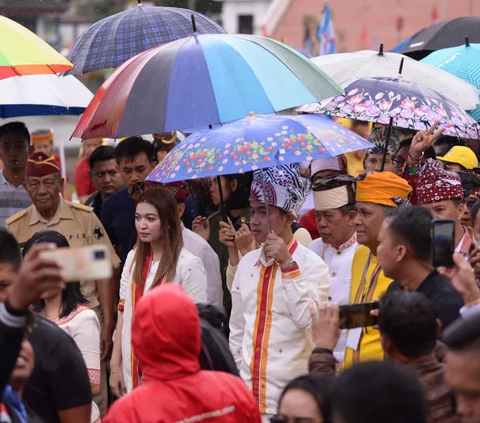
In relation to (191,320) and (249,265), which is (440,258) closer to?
(191,320)

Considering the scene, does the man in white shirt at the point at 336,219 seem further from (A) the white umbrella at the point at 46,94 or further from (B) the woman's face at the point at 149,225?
(A) the white umbrella at the point at 46,94

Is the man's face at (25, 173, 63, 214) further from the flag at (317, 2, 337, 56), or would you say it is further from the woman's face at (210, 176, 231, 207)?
the flag at (317, 2, 337, 56)

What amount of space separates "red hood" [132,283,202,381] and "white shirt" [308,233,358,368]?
228 cm

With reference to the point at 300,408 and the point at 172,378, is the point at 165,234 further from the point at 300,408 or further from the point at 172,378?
the point at 300,408

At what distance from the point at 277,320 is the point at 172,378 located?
1.93 meters

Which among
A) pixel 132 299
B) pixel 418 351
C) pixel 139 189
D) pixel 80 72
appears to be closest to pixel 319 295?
pixel 132 299

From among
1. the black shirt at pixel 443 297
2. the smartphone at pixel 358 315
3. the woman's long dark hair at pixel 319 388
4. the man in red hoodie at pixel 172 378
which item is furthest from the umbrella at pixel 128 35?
the woman's long dark hair at pixel 319 388

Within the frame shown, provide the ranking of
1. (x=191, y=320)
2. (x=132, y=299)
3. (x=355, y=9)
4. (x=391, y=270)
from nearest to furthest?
(x=191, y=320) → (x=391, y=270) → (x=132, y=299) → (x=355, y=9)

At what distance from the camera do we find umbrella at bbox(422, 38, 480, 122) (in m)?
8.95

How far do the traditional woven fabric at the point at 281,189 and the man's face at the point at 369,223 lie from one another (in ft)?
1.27

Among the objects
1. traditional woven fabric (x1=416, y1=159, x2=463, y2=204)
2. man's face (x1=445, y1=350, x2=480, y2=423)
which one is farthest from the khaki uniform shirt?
man's face (x1=445, y1=350, x2=480, y2=423)

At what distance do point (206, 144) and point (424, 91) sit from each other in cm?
181

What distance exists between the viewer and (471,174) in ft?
24.6

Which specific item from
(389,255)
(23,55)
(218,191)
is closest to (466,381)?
(389,255)
